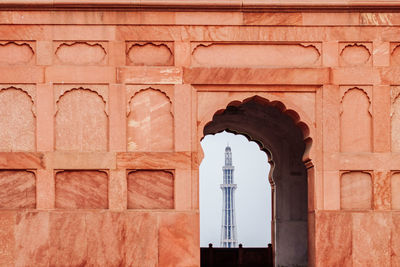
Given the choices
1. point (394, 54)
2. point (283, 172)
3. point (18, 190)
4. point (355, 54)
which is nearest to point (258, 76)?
point (355, 54)

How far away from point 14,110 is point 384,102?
210 inches

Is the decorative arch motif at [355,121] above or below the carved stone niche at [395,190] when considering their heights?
above

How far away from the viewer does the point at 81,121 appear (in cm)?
1025

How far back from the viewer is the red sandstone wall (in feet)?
33.1

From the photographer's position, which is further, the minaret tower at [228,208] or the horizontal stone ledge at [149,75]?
the minaret tower at [228,208]

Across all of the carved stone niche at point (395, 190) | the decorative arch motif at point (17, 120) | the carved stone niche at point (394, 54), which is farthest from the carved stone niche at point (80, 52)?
the carved stone niche at point (395, 190)

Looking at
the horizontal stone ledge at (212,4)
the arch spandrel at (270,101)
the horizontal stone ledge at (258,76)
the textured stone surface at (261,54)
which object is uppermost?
the horizontal stone ledge at (212,4)

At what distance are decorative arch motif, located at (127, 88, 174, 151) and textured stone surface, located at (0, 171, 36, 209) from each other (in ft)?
4.88

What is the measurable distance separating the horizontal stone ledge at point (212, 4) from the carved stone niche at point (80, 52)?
21.3 inches

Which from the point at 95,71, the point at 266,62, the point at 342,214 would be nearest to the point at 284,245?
the point at 342,214

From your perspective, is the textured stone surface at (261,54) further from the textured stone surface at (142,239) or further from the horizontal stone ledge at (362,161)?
the textured stone surface at (142,239)

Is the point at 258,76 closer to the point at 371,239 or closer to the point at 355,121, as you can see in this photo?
the point at 355,121

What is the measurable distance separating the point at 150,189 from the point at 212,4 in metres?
2.80

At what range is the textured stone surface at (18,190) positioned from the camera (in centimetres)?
1016
